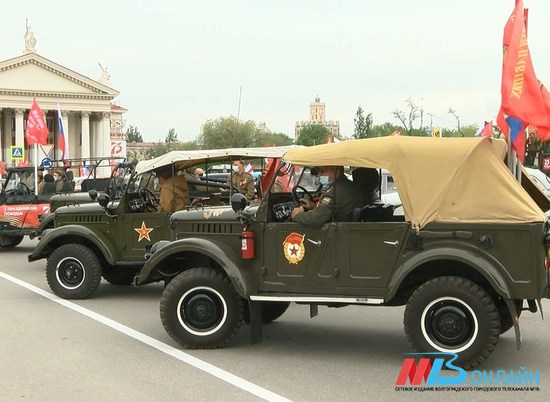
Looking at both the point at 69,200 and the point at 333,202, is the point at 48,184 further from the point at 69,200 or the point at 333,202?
the point at 333,202

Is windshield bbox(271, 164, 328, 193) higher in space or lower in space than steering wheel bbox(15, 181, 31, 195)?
higher

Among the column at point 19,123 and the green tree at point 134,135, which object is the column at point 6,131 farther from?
the green tree at point 134,135

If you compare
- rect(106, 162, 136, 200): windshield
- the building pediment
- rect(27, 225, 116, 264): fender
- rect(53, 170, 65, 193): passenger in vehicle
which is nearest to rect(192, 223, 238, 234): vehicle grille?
rect(27, 225, 116, 264): fender

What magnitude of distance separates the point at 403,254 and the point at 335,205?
777 mm

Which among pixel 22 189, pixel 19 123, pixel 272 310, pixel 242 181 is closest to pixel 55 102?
pixel 19 123

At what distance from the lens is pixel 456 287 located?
5.91m

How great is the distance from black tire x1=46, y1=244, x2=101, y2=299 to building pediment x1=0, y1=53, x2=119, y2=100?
7628 centimetres

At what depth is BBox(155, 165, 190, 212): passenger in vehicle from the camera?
32.6 ft

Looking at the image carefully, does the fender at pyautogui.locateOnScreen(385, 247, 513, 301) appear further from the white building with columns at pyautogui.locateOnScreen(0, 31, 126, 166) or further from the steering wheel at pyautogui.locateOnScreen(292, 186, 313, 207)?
the white building with columns at pyautogui.locateOnScreen(0, 31, 126, 166)

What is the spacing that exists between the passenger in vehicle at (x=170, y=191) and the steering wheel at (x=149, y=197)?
1.01ft

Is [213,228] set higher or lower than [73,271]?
higher

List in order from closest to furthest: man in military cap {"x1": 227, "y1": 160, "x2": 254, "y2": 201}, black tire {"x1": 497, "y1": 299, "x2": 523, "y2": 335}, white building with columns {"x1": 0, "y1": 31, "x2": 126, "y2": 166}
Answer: black tire {"x1": 497, "y1": 299, "x2": 523, "y2": 335}, man in military cap {"x1": 227, "y1": 160, "x2": 254, "y2": 201}, white building with columns {"x1": 0, "y1": 31, "x2": 126, "y2": 166}

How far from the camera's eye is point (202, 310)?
679cm

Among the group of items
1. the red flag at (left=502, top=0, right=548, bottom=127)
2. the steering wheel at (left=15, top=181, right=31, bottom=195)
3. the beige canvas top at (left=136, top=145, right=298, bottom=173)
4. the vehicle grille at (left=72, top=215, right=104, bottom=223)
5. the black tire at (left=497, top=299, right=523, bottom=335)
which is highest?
Answer: the red flag at (left=502, top=0, right=548, bottom=127)
